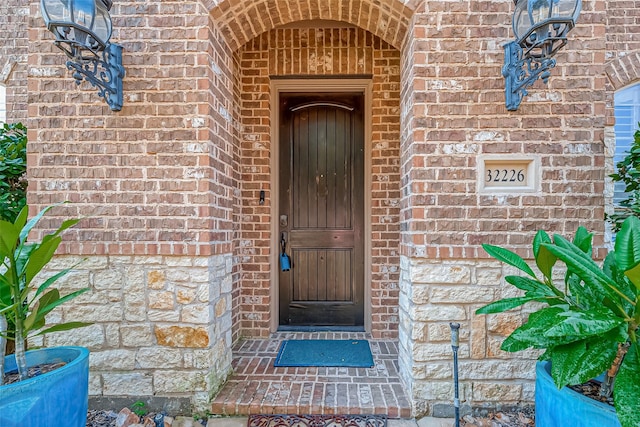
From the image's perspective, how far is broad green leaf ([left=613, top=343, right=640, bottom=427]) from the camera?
3.30 feet

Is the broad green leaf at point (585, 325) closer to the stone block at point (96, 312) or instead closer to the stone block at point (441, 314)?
the stone block at point (441, 314)

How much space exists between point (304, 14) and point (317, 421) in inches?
98.0

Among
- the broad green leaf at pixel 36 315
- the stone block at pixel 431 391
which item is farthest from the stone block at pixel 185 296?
the stone block at pixel 431 391

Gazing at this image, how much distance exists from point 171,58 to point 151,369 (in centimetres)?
182

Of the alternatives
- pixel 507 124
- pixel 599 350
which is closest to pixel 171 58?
pixel 507 124

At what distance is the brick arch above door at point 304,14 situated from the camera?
207 cm

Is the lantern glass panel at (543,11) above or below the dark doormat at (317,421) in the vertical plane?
above

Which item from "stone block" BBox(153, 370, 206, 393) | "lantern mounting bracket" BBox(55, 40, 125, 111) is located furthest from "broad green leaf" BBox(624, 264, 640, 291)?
"lantern mounting bracket" BBox(55, 40, 125, 111)

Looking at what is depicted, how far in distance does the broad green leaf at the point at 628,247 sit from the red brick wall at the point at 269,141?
189cm

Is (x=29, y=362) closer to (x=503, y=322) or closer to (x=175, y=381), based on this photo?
(x=175, y=381)

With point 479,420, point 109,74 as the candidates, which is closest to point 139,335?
point 109,74

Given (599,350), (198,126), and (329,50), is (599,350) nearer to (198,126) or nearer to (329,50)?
(198,126)

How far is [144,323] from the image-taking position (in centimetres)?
204

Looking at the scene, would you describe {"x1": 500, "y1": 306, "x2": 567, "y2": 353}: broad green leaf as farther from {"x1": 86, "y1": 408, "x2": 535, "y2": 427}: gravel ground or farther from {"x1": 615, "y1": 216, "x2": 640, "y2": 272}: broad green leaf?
{"x1": 86, "y1": 408, "x2": 535, "y2": 427}: gravel ground
